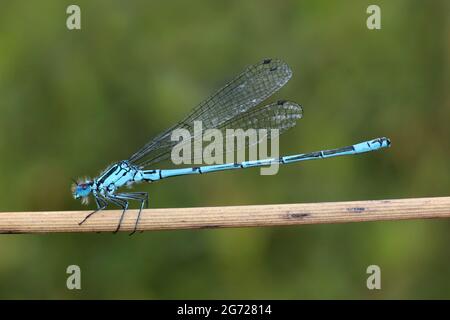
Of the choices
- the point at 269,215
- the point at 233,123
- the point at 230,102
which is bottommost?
the point at 269,215

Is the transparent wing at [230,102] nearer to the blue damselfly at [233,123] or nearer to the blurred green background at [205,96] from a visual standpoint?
the blue damselfly at [233,123]

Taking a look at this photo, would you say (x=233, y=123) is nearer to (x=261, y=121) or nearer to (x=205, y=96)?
(x=261, y=121)

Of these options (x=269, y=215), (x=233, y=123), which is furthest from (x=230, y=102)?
(x=269, y=215)

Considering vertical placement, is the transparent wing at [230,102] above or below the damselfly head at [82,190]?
above

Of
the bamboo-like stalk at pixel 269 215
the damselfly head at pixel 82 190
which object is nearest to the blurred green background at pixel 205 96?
the damselfly head at pixel 82 190

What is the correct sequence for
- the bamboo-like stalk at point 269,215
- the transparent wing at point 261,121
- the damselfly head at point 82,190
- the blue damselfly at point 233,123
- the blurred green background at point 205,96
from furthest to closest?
the blurred green background at point 205,96 → the transparent wing at point 261,121 → the blue damselfly at point 233,123 → the damselfly head at point 82,190 → the bamboo-like stalk at point 269,215

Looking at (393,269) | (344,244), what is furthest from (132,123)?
(393,269)
